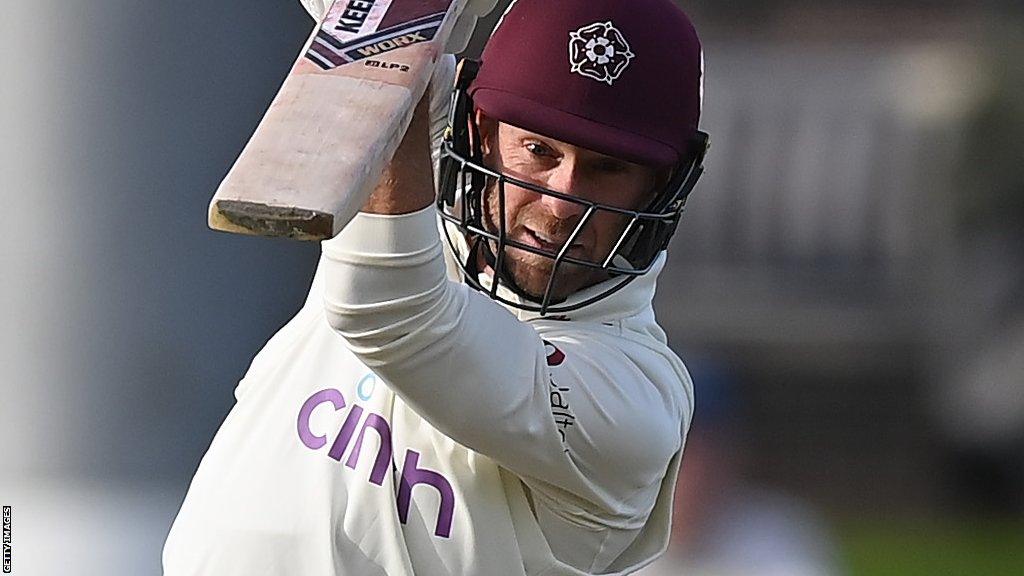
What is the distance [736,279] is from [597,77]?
139 inches

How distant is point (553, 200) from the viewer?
1.63 m

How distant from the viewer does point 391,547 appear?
1559 mm

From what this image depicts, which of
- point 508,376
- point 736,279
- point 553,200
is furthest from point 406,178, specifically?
point 736,279

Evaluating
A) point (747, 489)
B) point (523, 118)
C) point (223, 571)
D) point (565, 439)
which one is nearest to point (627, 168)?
point (523, 118)

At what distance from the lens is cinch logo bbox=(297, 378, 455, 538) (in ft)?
5.17

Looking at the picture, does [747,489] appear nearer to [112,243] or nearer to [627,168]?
[112,243]

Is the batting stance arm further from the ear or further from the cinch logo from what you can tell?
the ear

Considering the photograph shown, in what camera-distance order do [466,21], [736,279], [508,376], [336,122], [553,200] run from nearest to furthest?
[336,122] < [508,376] < [466,21] < [553,200] < [736,279]

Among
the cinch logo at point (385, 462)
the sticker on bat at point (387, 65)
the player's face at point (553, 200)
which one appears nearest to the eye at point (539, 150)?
the player's face at point (553, 200)

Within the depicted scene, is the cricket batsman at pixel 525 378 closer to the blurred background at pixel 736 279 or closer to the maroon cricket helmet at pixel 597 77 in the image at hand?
the maroon cricket helmet at pixel 597 77

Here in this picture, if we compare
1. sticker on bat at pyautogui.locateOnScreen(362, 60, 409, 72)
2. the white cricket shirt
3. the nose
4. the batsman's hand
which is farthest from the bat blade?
the nose

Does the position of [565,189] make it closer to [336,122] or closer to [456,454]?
[456,454]

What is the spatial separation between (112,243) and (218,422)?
1.78ft

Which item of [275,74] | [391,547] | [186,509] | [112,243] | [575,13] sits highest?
[575,13]
